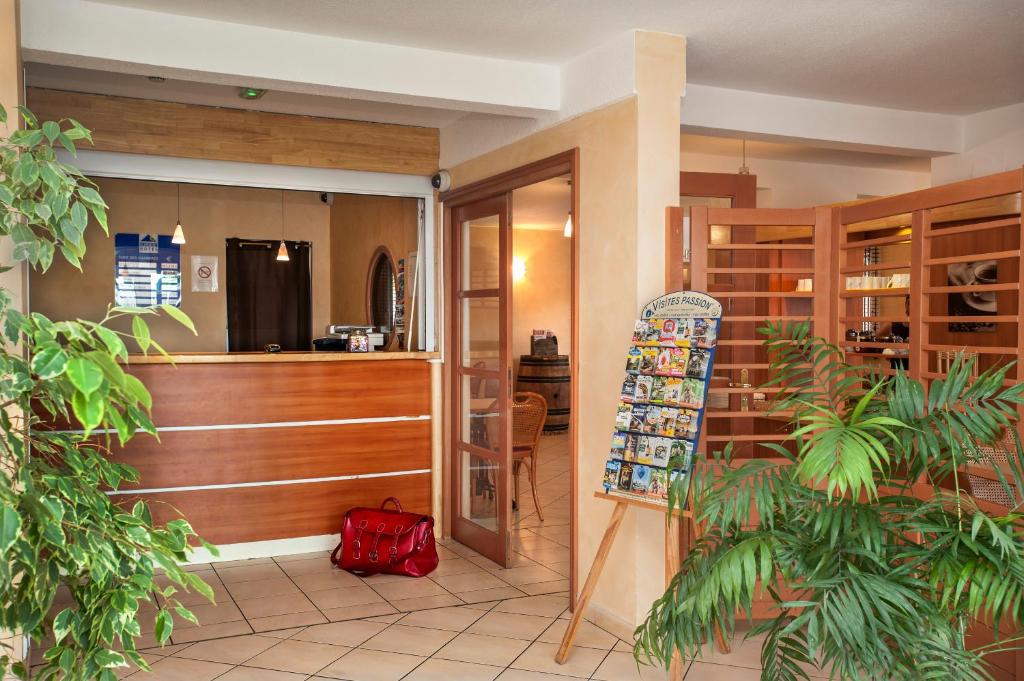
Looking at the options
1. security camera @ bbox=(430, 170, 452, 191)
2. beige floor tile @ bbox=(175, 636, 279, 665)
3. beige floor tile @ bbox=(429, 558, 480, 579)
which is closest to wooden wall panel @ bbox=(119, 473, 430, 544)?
beige floor tile @ bbox=(429, 558, 480, 579)

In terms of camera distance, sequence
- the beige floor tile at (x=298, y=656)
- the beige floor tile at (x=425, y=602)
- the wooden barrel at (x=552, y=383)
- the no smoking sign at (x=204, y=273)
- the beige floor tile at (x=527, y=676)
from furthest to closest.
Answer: the wooden barrel at (x=552, y=383), the no smoking sign at (x=204, y=273), the beige floor tile at (x=425, y=602), the beige floor tile at (x=298, y=656), the beige floor tile at (x=527, y=676)

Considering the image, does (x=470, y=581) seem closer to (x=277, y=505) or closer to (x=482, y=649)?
(x=482, y=649)

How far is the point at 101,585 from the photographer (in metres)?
1.62

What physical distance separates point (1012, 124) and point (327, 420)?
460 cm

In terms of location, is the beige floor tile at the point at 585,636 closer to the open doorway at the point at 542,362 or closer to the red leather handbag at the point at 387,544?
the red leather handbag at the point at 387,544

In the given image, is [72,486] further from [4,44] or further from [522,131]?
[522,131]

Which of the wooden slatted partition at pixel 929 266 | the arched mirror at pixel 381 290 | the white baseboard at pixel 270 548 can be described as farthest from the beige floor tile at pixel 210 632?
the arched mirror at pixel 381 290

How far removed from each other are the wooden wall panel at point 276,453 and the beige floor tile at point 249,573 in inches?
20.0

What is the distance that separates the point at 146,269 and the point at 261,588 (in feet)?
14.1

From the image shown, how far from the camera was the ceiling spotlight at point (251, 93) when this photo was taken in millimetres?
4809

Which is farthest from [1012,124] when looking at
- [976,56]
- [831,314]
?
[831,314]

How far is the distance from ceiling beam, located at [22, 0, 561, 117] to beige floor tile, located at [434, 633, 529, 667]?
2538 millimetres

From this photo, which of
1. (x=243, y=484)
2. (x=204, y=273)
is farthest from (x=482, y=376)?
(x=204, y=273)

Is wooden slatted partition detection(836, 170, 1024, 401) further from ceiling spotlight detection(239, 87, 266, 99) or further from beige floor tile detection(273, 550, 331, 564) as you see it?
beige floor tile detection(273, 550, 331, 564)
